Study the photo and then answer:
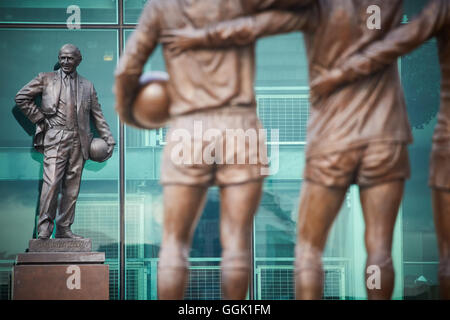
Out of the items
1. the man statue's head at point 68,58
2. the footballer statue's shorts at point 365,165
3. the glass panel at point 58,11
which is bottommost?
the footballer statue's shorts at point 365,165

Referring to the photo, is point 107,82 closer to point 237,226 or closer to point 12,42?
point 12,42

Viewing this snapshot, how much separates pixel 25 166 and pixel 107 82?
1.88 meters

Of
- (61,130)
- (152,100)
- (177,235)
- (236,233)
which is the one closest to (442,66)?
(236,233)

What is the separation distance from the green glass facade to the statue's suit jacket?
127 centimetres

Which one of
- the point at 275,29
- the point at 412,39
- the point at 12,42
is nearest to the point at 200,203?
the point at 275,29

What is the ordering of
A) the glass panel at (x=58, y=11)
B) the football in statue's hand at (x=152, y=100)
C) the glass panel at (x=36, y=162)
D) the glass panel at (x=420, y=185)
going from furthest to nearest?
the glass panel at (x=58, y=11) → the glass panel at (x=36, y=162) → the glass panel at (x=420, y=185) → the football in statue's hand at (x=152, y=100)

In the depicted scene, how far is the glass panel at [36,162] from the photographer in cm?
1410

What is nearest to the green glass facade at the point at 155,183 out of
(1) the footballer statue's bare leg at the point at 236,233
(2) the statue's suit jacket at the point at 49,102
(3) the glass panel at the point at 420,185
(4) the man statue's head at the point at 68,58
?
(3) the glass panel at the point at 420,185

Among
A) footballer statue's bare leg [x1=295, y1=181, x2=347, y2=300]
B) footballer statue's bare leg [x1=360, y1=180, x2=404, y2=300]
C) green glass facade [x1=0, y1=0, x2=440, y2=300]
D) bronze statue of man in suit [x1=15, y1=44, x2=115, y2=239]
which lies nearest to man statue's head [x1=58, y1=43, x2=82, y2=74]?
bronze statue of man in suit [x1=15, y1=44, x2=115, y2=239]

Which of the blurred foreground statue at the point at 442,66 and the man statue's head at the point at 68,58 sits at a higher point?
the man statue's head at the point at 68,58

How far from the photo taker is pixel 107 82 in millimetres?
14414

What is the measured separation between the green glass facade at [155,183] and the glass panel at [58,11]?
0.6 inches

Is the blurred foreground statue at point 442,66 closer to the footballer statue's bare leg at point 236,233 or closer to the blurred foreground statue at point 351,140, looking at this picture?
the blurred foreground statue at point 351,140

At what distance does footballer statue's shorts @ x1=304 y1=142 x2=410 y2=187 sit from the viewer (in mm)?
6477
